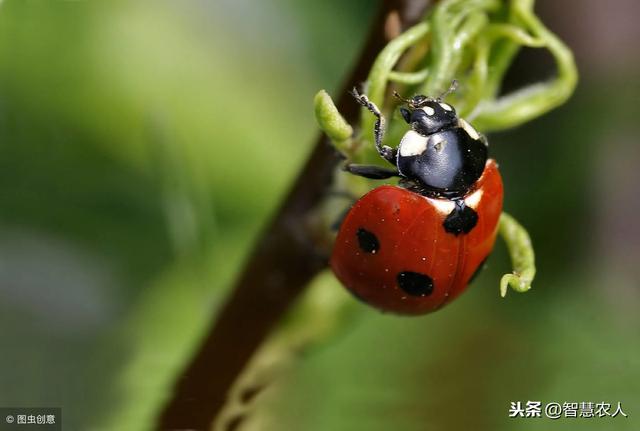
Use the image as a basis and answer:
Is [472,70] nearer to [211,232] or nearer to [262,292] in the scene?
[262,292]

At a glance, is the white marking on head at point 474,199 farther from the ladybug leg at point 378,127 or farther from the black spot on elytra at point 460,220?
the ladybug leg at point 378,127

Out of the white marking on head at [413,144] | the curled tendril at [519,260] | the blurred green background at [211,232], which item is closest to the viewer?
the curled tendril at [519,260]

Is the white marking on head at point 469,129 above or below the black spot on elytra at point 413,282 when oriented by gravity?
above

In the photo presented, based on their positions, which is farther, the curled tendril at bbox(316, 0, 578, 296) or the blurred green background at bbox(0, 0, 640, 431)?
the blurred green background at bbox(0, 0, 640, 431)

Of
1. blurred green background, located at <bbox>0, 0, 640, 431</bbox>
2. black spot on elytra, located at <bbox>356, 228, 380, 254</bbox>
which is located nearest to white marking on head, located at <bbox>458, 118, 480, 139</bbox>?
black spot on elytra, located at <bbox>356, 228, 380, 254</bbox>

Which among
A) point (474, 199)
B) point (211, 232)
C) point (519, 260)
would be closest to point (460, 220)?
point (474, 199)

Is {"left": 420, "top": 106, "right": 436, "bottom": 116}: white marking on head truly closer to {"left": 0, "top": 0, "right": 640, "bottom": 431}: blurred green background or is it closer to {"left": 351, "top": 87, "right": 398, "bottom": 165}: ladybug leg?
{"left": 351, "top": 87, "right": 398, "bottom": 165}: ladybug leg

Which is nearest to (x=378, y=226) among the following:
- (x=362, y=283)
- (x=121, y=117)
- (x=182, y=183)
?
(x=362, y=283)

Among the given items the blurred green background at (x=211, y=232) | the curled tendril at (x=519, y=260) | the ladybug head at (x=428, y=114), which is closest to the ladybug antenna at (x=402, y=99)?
the ladybug head at (x=428, y=114)
